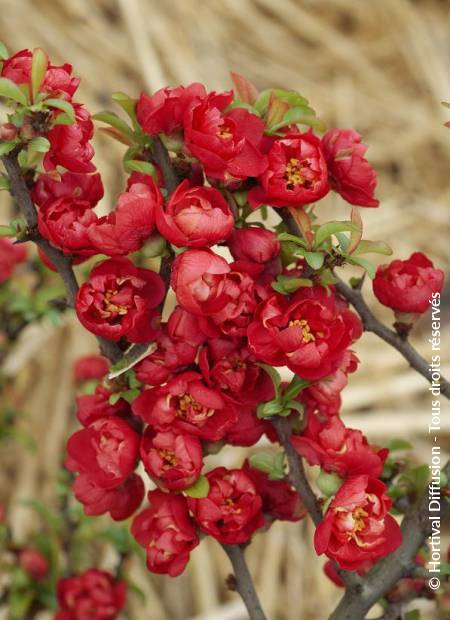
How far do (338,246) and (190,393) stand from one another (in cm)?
13

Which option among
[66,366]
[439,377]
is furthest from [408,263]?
[66,366]

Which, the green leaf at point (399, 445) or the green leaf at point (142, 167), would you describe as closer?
the green leaf at point (142, 167)

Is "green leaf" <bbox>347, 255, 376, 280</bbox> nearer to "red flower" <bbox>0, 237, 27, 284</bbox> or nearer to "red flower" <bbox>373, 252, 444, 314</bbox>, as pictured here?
"red flower" <bbox>373, 252, 444, 314</bbox>

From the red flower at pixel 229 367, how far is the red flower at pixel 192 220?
0.07 metres

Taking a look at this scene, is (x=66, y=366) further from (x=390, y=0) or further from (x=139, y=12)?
(x=390, y=0)

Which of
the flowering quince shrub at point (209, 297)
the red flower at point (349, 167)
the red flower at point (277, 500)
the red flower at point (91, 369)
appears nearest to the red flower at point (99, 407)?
the flowering quince shrub at point (209, 297)

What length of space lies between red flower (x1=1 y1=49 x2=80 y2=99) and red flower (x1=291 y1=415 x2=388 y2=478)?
260 mm

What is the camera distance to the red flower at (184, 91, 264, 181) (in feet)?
1.70

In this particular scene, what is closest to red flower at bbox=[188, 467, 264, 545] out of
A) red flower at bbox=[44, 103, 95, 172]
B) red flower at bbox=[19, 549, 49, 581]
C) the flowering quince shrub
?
the flowering quince shrub

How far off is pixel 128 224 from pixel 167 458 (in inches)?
5.8

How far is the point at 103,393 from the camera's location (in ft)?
1.99

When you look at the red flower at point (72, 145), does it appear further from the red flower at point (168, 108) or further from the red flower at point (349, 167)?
the red flower at point (349, 167)

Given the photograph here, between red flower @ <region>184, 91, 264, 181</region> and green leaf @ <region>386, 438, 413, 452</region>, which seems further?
green leaf @ <region>386, 438, 413, 452</region>

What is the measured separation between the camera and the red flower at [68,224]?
0.53 m
